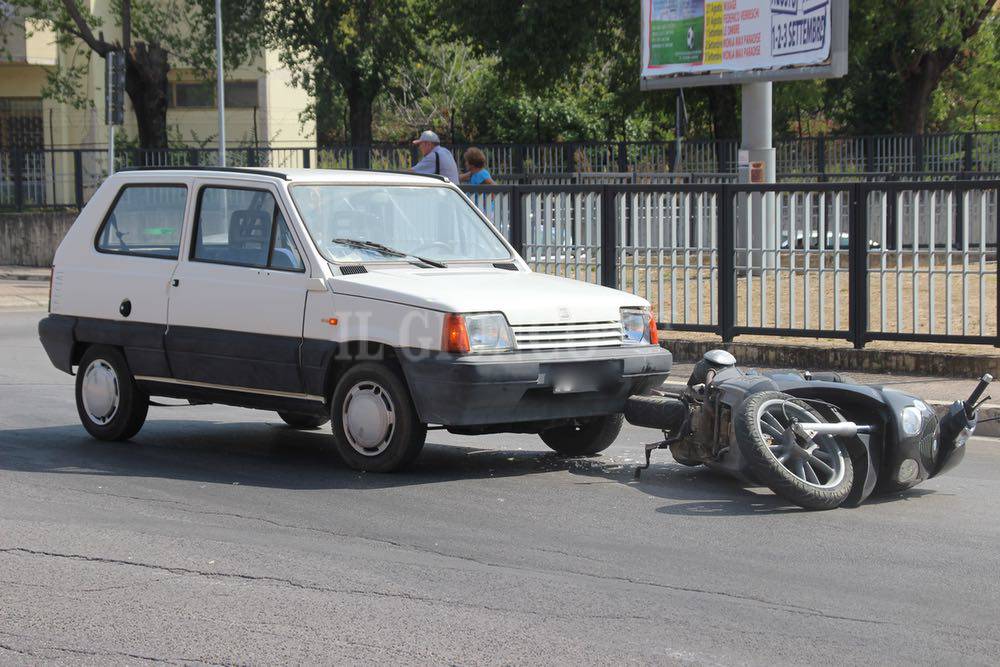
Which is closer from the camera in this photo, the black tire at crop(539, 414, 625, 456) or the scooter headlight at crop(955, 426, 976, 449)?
the scooter headlight at crop(955, 426, 976, 449)

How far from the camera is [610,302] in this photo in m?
8.52

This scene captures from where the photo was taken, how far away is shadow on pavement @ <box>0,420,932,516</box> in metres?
7.95

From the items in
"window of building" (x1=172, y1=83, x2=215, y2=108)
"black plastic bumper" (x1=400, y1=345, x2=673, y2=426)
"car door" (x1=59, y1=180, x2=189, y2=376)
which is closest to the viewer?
"black plastic bumper" (x1=400, y1=345, x2=673, y2=426)

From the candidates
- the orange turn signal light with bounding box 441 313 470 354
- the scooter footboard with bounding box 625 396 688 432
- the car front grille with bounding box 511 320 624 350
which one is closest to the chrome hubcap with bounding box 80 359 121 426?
the orange turn signal light with bounding box 441 313 470 354

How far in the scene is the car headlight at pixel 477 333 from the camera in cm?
793

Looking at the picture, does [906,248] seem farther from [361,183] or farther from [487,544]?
[487,544]

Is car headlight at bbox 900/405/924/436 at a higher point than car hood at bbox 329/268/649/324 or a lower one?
lower

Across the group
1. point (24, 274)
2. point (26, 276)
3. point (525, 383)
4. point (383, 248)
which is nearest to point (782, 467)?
point (525, 383)

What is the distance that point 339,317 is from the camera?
328 inches

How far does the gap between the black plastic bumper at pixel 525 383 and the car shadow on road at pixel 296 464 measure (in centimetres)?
45

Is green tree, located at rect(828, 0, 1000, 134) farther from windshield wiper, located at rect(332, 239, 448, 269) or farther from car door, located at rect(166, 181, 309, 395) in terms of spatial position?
car door, located at rect(166, 181, 309, 395)

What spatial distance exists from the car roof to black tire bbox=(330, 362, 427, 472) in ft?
4.33

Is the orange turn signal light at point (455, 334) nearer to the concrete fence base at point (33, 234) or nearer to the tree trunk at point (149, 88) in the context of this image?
the concrete fence base at point (33, 234)

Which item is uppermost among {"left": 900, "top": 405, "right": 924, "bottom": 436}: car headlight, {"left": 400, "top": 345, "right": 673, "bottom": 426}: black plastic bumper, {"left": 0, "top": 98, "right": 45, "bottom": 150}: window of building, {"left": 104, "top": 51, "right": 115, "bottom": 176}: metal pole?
{"left": 0, "top": 98, "right": 45, "bottom": 150}: window of building
